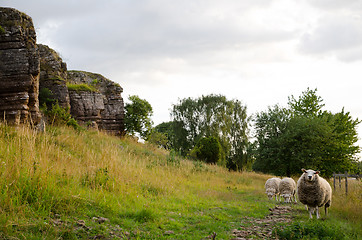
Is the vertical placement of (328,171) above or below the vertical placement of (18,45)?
below

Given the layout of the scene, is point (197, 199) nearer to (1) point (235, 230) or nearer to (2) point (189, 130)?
(1) point (235, 230)

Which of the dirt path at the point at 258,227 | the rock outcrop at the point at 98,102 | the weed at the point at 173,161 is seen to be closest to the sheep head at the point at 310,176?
the dirt path at the point at 258,227

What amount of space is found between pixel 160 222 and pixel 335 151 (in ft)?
86.5

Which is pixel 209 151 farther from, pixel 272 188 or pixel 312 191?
pixel 312 191

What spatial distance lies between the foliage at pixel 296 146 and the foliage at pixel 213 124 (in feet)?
26.8

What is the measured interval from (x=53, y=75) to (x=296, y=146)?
2279 cm

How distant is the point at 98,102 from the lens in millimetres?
28391

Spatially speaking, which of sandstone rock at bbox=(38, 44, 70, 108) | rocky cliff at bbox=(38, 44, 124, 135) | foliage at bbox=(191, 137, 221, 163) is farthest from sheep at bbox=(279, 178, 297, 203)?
foliage at bbox=(191, 137, 221, 163)

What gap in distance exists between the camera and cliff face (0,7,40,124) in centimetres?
1444

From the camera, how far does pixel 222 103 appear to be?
4184cm

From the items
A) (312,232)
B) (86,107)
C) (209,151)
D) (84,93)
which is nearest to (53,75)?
(84,93)

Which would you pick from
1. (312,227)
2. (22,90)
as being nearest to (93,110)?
(22,90)

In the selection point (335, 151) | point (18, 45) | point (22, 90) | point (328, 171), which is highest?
point (18, 45)

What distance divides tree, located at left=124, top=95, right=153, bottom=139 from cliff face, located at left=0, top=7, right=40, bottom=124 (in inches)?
625
